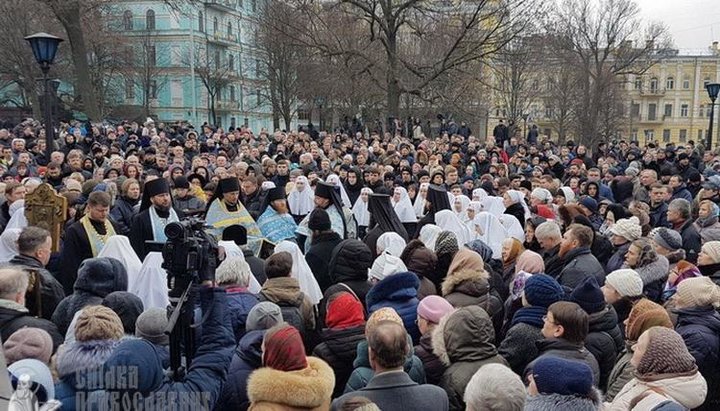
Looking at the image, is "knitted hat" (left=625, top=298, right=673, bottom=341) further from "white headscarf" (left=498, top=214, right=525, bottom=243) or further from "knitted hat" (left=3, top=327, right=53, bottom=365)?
"white headscarf" (left=498, top=214, right=525, bottom=243)

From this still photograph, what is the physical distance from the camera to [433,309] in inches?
174

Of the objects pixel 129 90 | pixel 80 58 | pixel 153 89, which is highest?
pixel 153 89

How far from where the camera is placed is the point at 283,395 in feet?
9.81

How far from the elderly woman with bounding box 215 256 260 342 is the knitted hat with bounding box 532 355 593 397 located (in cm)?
222

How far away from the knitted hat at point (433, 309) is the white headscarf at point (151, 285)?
2231mm

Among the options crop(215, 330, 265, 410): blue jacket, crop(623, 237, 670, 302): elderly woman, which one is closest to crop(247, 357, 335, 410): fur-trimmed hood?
crop(215, 330, 265, 410): blue jacket

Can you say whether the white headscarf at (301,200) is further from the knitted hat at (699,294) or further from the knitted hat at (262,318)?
the knitted hat at (699,294)

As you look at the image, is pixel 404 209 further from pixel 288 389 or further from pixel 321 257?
pixel 288 389

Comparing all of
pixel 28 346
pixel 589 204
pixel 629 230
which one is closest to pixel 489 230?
pixel 589 204

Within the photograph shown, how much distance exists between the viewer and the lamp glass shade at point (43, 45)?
10930 mm

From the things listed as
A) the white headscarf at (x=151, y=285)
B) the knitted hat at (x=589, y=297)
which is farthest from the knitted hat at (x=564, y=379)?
the white headscarf at (x=151, y=285)

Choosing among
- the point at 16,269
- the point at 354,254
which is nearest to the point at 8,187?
the point at 16,269

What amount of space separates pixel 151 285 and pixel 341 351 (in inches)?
78.2

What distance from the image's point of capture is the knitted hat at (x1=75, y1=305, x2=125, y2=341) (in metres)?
3.41
